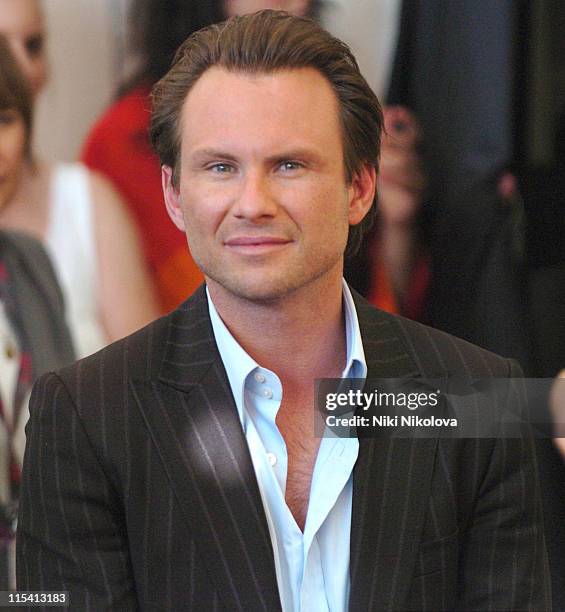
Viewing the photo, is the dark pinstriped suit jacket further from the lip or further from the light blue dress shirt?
the lip

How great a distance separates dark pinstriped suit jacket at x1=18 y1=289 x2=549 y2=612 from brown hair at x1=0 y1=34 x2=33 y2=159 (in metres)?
0.73

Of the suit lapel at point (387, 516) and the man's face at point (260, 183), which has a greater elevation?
the man's face at point (260, 183)

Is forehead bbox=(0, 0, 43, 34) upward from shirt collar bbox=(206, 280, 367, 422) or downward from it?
upward

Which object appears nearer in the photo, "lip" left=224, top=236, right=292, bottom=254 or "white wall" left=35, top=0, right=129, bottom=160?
"lip" left=224, top=236, right=292, bottom=254

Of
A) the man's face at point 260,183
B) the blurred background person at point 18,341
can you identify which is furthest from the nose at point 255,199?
the blurred background person at point 18,341

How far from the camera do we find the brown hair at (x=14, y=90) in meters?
1.76

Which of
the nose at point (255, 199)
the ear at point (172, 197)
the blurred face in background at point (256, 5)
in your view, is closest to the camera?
the nose at point (255, 199)

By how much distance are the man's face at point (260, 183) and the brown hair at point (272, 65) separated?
0.06 ft

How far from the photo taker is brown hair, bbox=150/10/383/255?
115 centimetres

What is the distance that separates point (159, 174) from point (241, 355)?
2.23ft

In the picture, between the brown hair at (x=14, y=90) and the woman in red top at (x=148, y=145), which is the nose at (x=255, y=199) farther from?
the brown hair at (x=14, y=90)

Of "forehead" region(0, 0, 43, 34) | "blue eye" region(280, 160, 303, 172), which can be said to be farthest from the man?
"forehead" region(0, 0, 43, 34)

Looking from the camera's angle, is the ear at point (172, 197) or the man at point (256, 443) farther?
the ear at point (172, 197)

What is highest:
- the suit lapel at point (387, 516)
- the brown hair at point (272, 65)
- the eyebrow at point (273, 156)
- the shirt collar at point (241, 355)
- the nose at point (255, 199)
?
the brown hair at point (272, 65)
